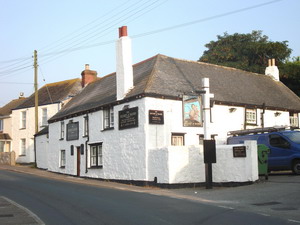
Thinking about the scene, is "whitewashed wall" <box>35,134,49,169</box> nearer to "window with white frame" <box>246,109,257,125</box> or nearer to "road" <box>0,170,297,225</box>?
"window with white frame" <box>246,109,257,125</box>

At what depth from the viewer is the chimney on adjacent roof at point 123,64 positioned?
75.8 feet

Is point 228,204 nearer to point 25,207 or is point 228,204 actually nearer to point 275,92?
point 25,207

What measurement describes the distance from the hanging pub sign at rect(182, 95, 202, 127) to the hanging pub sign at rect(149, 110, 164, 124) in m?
1.70

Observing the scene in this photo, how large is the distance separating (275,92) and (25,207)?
2422 cm

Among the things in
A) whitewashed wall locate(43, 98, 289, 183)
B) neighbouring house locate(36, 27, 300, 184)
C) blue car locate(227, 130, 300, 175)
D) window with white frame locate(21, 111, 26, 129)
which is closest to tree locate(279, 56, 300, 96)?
neighbouring house locate(36, 27, 300, 184)

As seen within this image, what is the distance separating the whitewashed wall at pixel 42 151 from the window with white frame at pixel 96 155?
940 cm

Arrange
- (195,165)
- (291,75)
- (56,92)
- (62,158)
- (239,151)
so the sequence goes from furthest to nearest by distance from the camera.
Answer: (56,92)
(291,75)
(62,158)
(195,165)
(239,151)

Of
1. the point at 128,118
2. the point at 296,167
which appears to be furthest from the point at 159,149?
the point at 296,167

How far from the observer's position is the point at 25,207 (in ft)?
39.0

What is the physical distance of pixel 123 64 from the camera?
75.8ft

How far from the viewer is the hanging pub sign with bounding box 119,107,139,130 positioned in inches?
853

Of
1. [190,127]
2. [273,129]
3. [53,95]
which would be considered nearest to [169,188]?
[190,127]

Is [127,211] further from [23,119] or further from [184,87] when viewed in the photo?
[23,119]

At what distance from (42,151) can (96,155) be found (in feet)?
36.7
